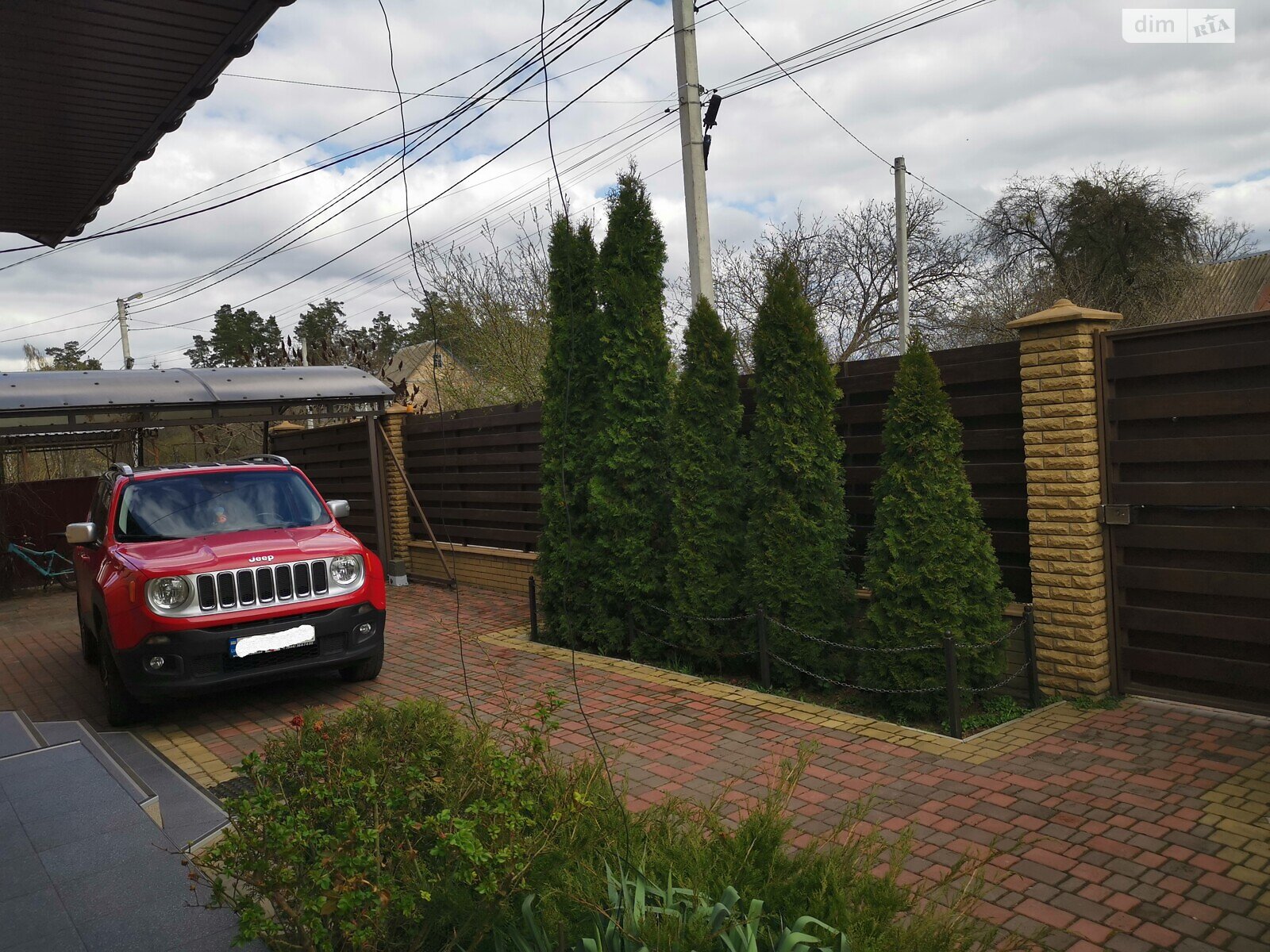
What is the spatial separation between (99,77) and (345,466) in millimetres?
13058

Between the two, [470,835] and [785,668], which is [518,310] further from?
[470,835]

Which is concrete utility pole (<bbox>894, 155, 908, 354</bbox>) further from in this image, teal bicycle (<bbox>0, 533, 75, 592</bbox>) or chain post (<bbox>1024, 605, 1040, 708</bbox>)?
teal bicycle (<bbox>0, 533, 75, 592</bbox>)

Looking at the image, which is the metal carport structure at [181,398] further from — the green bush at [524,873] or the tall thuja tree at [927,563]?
the green bush at [524,873]

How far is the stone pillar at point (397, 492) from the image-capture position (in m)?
14.5

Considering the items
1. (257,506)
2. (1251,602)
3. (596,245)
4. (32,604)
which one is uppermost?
(596,245)

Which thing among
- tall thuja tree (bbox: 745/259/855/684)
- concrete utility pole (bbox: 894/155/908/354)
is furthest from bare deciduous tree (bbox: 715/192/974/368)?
tall thuja tree (bbox: 745/259/855/684)

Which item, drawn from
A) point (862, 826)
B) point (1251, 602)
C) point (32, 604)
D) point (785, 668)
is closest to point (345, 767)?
point (862, 826)

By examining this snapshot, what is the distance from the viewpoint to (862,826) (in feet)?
15.1

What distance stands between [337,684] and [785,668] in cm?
386

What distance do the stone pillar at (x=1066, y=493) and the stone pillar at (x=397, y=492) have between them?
10298 millimetres

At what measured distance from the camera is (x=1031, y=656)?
6184mm

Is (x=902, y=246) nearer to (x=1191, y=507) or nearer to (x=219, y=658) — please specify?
(x=1191, y=507)

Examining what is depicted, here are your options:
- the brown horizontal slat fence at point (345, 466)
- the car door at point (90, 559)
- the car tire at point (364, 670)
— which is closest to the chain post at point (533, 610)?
the car tire at point (364, 670)

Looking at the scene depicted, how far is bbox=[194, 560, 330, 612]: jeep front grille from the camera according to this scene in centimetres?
661
